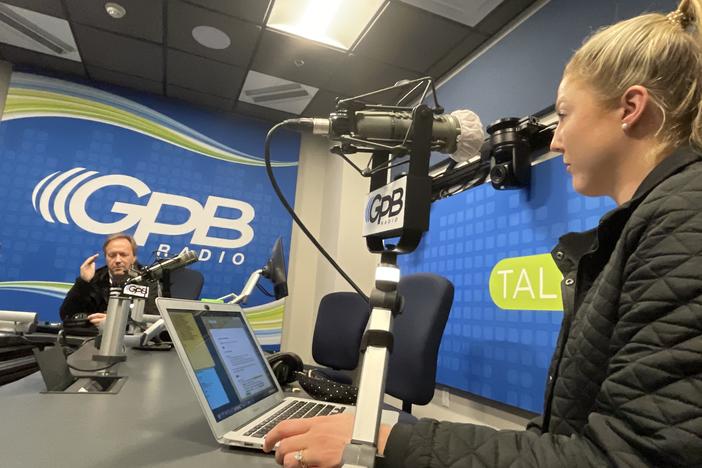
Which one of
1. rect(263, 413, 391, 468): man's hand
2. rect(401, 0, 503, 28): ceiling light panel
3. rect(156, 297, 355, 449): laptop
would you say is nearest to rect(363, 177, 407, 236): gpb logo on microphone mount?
rect(263, 413, 391, 468): man's hand

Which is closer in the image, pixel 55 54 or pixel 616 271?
pixel 616 271

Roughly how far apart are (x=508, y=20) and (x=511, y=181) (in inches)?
43.3

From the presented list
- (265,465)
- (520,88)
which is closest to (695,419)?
(265,465)

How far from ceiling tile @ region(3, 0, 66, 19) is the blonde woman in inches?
126

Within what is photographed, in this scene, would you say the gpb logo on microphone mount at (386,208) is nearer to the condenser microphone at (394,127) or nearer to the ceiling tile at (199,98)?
the condenser microphone at (394,127)

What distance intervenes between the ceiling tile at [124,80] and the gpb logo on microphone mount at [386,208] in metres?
3.52

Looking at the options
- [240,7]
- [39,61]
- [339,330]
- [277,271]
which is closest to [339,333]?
[339,330]

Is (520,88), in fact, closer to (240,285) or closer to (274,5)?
(274,5)

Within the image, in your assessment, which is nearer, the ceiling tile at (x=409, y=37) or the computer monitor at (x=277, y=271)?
the computer monitor at (x=277, y=271)

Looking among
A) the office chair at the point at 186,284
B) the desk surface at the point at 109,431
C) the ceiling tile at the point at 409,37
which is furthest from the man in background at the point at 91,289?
the ceiling tile at the point at 409,37

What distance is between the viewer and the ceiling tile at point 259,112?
3.80 metres

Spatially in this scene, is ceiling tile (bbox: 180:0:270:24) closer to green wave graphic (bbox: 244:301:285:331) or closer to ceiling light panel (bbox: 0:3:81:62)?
ceiling light panel (bbox: 0:3:81:62)

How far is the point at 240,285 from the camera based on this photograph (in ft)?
12.3

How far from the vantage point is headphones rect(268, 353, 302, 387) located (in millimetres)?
1184
